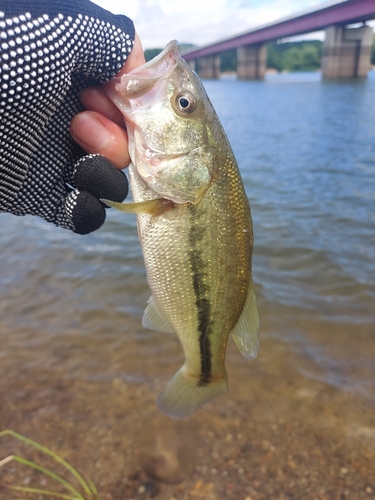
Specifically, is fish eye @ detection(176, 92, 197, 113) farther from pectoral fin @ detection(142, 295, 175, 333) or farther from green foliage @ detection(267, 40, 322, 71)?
green foliage @ detection(267, 40, 322, 71)

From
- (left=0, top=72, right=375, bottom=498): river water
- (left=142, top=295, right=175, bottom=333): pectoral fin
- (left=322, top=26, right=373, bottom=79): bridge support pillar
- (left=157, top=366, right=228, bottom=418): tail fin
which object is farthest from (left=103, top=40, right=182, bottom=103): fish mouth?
(left=322, top=26, right=373, bottom=79): bridge support pillar

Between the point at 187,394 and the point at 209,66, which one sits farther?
the point at 209,66

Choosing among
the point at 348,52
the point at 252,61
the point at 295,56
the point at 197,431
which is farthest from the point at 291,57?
the point at 197,431

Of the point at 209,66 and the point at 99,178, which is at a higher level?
the point at 99,178

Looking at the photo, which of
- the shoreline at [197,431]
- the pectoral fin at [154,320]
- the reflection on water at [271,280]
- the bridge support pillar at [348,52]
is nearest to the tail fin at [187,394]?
the pectoral fin at [154,320]

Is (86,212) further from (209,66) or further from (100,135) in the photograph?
(209,66)

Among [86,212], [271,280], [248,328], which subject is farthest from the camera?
[271,280]

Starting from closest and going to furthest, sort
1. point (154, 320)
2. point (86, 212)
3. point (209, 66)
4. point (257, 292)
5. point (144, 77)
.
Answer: point (144, 77), point (86, 212), point (154, 320), point (257, 292), point (209, 66)
